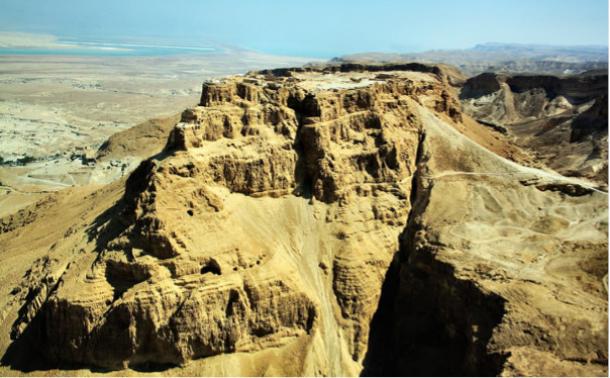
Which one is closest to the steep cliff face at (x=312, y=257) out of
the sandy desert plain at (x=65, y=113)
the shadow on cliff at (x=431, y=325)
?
the shadow on cliff at (x=431, y=325)

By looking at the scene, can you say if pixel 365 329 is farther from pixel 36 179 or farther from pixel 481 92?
pixel 481 92

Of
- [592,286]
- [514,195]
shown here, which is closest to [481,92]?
[514,195]

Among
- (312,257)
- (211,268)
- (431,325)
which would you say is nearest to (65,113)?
(312,257)

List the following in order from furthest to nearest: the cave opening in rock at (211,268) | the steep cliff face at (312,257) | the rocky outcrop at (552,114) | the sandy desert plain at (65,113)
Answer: the sandy desert plain at (65,113) < the rocky outcrop at (552,114) < the cave opening in rock at (211,268) < the steep cliff face at (312,257)

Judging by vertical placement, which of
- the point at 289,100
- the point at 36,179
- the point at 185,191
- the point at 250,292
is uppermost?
the point at 289,100

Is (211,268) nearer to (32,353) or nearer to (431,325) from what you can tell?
(32,353)

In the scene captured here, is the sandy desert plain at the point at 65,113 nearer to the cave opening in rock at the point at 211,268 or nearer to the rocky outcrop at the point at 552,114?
the cave opening in rock at the point at 211,268

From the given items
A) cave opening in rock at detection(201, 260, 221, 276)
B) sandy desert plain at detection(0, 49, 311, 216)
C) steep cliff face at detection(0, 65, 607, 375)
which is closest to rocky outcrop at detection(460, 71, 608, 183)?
steep cliff face at detection(0, 65, 607, 375)

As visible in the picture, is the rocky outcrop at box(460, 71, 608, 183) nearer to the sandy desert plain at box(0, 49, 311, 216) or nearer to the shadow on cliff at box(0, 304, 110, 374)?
the shadow on cliff at box(0, 304, 110, 374)

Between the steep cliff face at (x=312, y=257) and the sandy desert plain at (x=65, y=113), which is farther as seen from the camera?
the sandy desert plain at (x=65, y=113)
